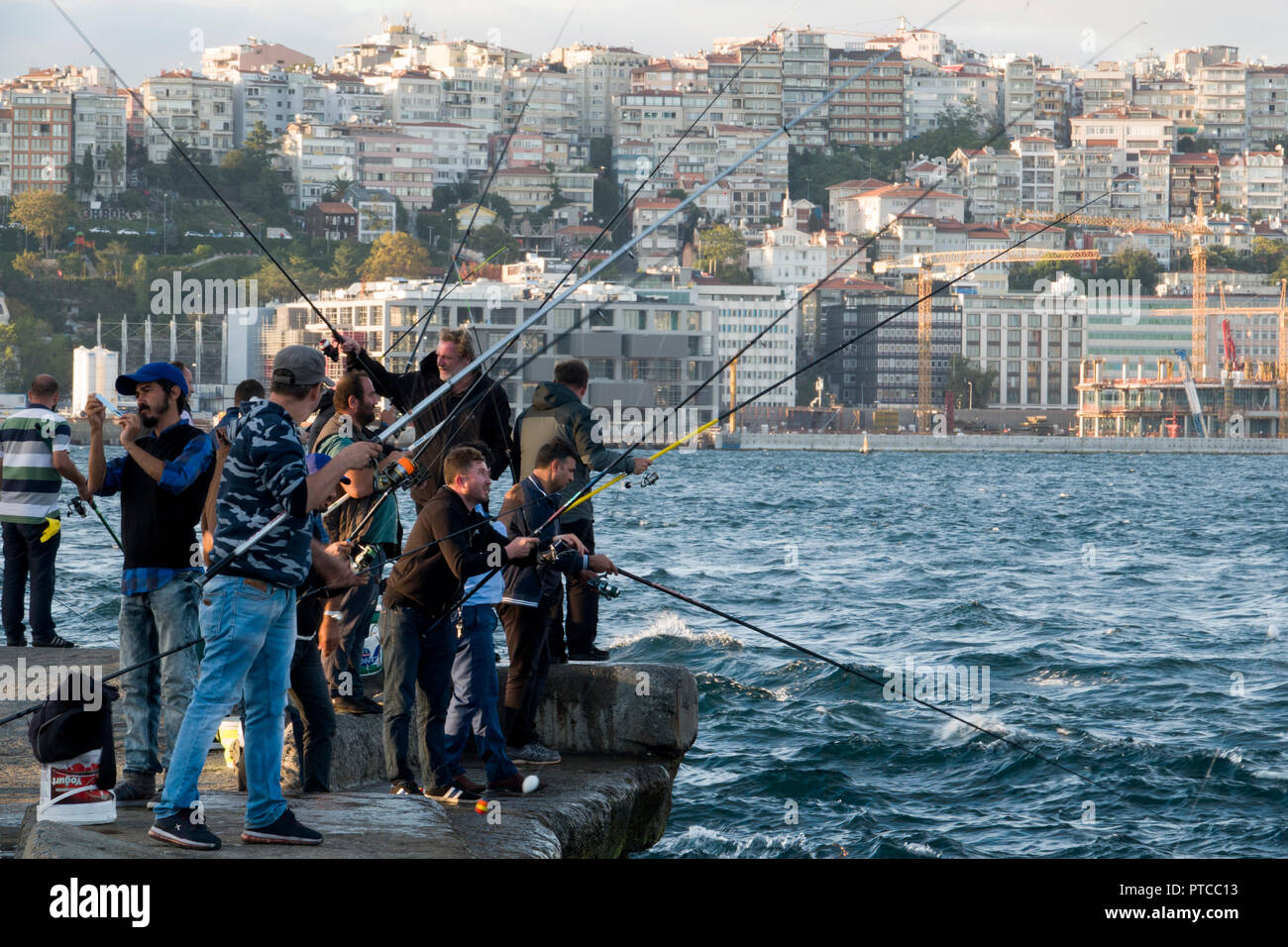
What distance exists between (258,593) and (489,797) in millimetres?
1562

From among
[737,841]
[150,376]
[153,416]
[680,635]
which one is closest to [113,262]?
[680,635]

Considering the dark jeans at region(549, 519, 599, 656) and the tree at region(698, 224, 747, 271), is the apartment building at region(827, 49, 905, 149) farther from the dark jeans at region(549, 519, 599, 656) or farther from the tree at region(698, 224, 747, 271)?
the dark jeans at region(549, 519, 599, 656)

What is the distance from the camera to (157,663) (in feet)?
16.3

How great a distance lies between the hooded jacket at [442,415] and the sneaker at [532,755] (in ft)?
3.00

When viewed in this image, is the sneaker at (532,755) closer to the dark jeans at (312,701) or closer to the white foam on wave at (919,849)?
the dark jeans at (312,701)

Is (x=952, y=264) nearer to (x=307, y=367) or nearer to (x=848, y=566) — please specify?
(x=848, y=566)

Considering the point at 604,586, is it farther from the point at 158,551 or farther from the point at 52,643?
the point at 52,643

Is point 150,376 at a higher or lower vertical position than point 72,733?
higher

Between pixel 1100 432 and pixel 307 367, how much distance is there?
10964 centimetres

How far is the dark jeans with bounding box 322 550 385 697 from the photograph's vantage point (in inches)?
219

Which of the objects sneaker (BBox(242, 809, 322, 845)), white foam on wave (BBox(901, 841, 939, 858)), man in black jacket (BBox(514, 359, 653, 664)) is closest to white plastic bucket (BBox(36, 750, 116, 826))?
sneaker (BBox(242, 809, 322, 845))

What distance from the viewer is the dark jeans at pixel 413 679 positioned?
496 centimetres

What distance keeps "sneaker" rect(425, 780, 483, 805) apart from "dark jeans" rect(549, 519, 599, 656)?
54.4 inches
